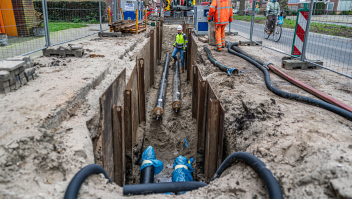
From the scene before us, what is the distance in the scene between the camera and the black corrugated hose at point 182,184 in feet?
6.94

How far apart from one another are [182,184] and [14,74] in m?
2.96

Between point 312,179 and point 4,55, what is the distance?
692 cm

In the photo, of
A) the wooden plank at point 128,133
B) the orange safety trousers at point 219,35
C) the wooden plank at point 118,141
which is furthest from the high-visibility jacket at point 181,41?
the wooden plank at point 118,141

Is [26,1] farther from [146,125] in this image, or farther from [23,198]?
[23,198]

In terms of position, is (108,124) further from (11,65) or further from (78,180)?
(11,65)

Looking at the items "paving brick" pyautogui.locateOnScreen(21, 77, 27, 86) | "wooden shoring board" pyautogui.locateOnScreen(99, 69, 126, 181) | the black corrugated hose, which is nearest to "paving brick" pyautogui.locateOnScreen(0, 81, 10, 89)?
"paving brick" pyautogui.locateOnScreen(21, 77, 27, 86)

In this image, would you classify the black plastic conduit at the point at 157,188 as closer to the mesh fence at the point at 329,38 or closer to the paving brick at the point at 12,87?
the paving brick at the point at 12,87

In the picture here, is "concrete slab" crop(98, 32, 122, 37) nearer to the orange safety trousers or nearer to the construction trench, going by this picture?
the orange safety trousers

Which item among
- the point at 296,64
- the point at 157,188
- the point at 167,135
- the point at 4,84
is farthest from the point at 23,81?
the point at 296,64

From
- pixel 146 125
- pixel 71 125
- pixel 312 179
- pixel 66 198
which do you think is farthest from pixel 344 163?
pixel 146 125

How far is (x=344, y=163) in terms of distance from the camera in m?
2.22

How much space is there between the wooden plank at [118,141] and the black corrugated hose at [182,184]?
1.06 metres

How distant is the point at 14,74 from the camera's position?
3.75m

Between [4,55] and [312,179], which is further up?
A: [4,55]
